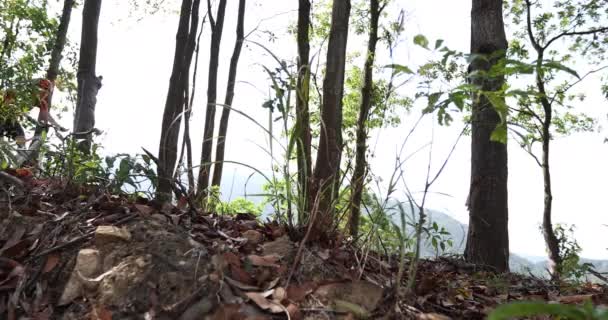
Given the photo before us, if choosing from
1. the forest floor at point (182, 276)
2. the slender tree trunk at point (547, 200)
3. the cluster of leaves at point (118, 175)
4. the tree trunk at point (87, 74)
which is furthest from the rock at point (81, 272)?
the slender tree trunk at point (547, 200)

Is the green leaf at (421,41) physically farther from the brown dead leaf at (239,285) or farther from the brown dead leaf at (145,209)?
the brown dead leaf at (145,209)

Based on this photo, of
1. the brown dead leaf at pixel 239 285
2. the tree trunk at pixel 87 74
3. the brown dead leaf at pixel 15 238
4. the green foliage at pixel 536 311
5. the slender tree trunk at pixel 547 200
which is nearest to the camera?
the green foliage at pixel 536 311

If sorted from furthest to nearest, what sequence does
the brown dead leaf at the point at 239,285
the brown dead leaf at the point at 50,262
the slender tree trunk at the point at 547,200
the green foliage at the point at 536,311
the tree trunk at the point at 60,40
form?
the slender tree trunk at the point at 547,200
the tree trunk at the point at 60,40
the brown dead leaf at the point at 50,262
the brown dead leaf at the point at 239,285
the green foliage at the point at 536,311

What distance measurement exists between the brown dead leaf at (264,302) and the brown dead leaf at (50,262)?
2.22ft

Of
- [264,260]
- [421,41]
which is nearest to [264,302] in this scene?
[264,260]

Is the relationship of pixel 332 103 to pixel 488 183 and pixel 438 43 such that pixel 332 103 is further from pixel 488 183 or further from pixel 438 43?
pixel 488 183

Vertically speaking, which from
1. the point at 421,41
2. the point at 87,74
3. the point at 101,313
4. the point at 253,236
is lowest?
the point at 101,313

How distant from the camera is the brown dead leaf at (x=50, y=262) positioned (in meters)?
1.40

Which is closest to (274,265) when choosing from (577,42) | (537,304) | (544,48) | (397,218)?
(397,218)

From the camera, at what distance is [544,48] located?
12812 millimetres

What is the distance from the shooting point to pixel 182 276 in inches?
50.9

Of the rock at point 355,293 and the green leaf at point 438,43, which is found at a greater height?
the green leaf at point 438,43

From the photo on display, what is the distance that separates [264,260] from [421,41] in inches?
34.0

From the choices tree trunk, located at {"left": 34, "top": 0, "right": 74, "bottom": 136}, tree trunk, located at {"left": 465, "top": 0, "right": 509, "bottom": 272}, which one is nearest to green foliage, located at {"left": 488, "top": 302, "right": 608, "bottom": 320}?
tree trunk, located at {"left": 465, "top": 0, "right": 509, "bottom": 272}
